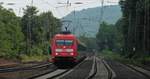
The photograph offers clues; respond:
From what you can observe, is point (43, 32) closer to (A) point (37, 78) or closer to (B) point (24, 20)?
(B) point (24, 20)

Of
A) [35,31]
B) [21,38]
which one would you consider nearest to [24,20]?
[35,31]

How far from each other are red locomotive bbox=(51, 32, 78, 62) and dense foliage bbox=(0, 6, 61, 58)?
25006 millimetres

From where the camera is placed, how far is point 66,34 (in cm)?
5034

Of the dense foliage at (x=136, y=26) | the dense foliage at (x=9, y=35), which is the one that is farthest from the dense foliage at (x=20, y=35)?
Result: the dense foliage at (x=136, y=26)

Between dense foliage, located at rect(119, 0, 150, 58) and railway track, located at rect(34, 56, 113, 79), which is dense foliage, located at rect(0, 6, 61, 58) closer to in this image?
dense foliage, located at rect(119, 0, 150, 58)

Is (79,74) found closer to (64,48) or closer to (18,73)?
(18,73)

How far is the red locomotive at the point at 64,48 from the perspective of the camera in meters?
48.3

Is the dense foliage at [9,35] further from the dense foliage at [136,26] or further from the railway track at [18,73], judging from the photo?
the railway track at [18,73]

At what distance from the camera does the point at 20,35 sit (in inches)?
3989

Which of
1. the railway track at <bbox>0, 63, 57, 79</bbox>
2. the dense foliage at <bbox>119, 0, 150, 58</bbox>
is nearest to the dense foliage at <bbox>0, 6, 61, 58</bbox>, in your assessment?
the dense foliage at <bbox>119, 0, 150, 58</bbox>

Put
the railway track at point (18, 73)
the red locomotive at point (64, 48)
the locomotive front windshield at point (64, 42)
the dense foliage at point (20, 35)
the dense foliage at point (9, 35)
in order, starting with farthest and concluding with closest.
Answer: the dense foliage at point (20, 35) → the dense foliage at point (9, 35) → the locomotive front windshield at point (64, 42) → the red locomotive at point (64, 48) → the railway track at point (18, 73)

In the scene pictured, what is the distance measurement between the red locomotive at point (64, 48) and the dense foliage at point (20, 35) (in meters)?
25.0

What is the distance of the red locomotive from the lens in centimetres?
4834

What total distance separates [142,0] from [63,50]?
5538 cm
